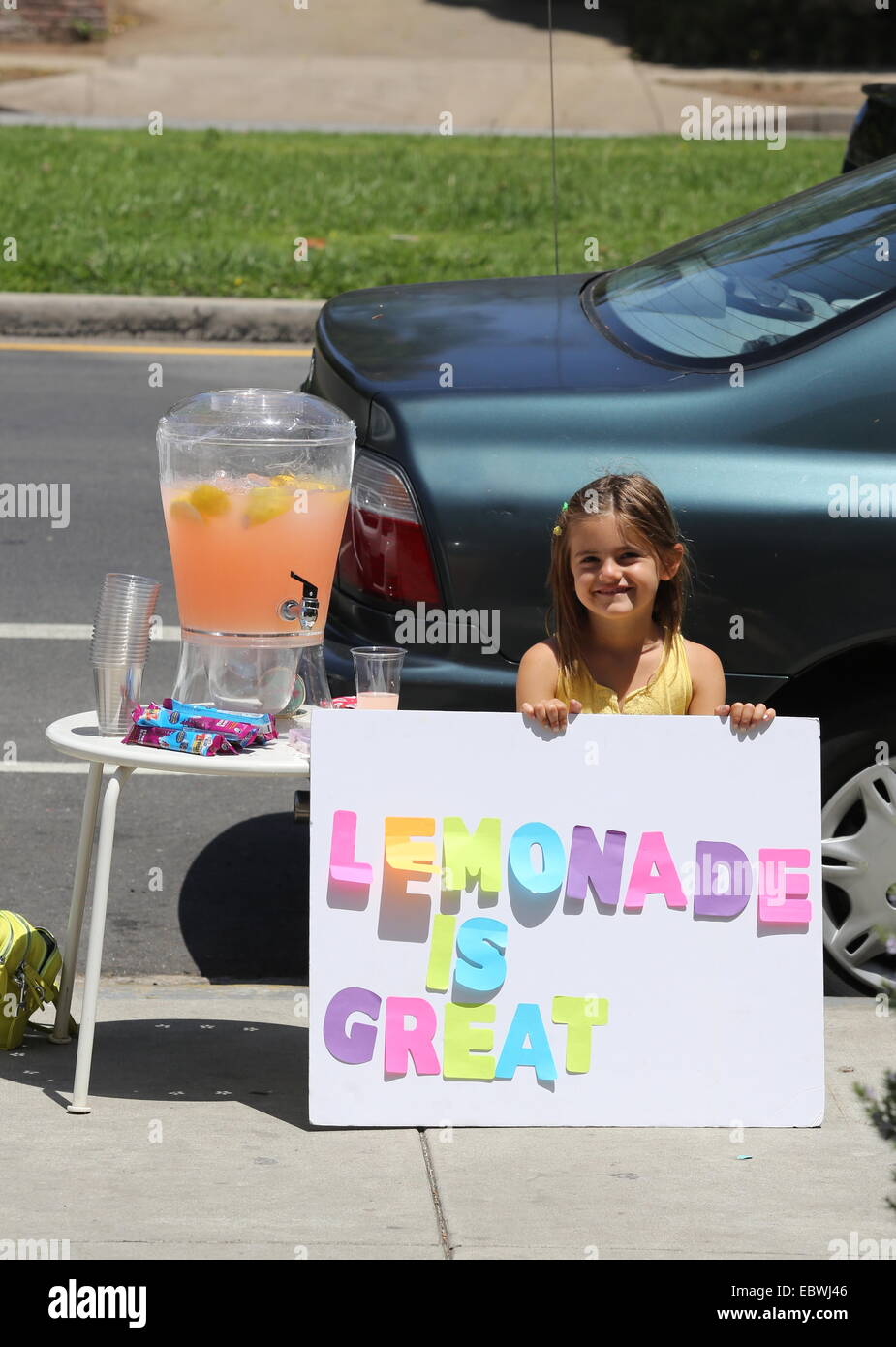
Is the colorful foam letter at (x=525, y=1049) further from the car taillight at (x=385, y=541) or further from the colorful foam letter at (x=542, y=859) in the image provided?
the car taillight at (x=385, y=541)

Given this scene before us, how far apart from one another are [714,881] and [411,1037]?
2.23ft

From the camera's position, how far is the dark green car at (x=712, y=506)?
406 cm

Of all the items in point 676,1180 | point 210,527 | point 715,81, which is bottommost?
point 676,1180

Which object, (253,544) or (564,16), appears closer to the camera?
(253,544)

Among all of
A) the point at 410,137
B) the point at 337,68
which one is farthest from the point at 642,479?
the point at 337,68

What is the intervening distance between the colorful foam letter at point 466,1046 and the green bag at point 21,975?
0.96m

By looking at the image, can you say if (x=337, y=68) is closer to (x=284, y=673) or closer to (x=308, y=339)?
(x=308, y=339)

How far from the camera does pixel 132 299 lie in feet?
41.2

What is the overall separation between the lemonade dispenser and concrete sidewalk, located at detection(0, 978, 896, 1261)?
82cm

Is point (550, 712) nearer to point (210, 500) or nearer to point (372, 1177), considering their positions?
point (210, 500)

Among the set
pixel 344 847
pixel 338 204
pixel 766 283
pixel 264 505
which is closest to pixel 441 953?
pixel 344 847

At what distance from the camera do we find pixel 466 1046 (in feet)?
12.0

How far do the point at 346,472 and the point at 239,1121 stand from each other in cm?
135

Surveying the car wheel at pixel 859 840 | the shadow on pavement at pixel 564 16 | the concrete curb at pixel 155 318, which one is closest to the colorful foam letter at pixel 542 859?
the car wheel at pixel 859 840
